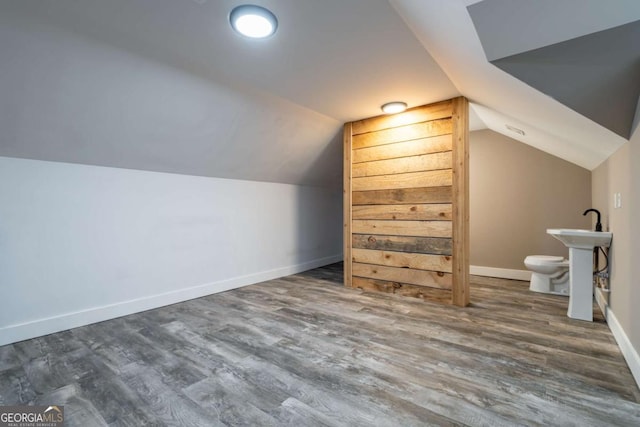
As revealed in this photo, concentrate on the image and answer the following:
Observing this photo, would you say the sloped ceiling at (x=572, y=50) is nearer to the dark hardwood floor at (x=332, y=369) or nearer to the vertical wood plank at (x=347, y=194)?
the dark hardwood floor at (x=332, y=369)

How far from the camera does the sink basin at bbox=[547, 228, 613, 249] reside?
8.00 feet

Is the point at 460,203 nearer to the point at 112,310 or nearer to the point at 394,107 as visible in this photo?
the point at 394,107

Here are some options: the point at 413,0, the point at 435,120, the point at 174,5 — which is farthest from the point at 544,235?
the point at 174,5

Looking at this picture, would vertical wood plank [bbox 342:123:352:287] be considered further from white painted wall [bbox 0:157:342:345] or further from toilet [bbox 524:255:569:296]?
toilet [bbox 524:255:569:296]

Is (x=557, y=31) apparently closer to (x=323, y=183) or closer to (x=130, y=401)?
(x=130, y=401)

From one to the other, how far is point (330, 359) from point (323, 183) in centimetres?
352

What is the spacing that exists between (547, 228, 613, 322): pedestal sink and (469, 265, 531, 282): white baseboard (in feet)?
4.63

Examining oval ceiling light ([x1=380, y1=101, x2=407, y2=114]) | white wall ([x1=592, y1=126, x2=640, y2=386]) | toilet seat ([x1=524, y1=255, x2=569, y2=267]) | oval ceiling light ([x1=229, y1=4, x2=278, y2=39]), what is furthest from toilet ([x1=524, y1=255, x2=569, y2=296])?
oval ceiling light ([x1=229, y1=4, x2=278, y2=39])

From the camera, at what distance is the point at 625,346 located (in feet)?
6.33

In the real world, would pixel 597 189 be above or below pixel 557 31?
below

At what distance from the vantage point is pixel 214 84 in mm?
2471

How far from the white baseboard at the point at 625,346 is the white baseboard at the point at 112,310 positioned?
Answer: 3.58m

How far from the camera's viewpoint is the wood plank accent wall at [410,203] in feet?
9.66

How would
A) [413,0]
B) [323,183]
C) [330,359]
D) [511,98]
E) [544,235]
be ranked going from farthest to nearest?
[323,183] < [544,235] < [511,98] < [330,359] < [413,0]
